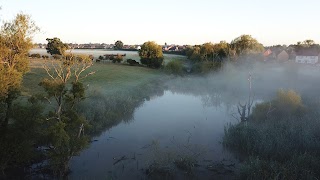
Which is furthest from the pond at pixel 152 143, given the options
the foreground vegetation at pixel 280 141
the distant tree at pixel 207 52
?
the distant tree at pixel 207 52

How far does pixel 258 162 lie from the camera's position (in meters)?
15.0

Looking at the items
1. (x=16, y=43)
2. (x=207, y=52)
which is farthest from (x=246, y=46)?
(x=16, y=43)

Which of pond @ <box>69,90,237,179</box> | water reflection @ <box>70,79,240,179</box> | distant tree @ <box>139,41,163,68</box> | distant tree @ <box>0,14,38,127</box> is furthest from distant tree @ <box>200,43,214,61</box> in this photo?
distant tree @ <box>0,14,38,127</box>

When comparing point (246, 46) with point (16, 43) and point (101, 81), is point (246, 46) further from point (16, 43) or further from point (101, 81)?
point (16, 43)

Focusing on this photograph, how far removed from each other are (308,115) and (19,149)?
23427 millimetres

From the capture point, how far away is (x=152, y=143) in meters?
20.4

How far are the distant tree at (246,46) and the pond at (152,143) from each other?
122 ft

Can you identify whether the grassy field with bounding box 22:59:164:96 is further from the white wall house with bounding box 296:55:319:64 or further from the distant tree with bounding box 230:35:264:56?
the white wall house with bounding box 296:55:319:64

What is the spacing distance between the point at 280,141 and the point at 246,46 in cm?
5281

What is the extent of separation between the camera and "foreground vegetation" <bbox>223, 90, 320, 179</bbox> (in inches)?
565

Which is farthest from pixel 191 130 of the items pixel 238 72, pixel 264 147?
pixel 238 72

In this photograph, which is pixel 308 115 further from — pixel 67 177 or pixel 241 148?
pixel 67 177

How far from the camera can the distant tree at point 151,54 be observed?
3214 inches

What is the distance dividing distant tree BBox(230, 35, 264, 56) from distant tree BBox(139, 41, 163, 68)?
23409 mm
